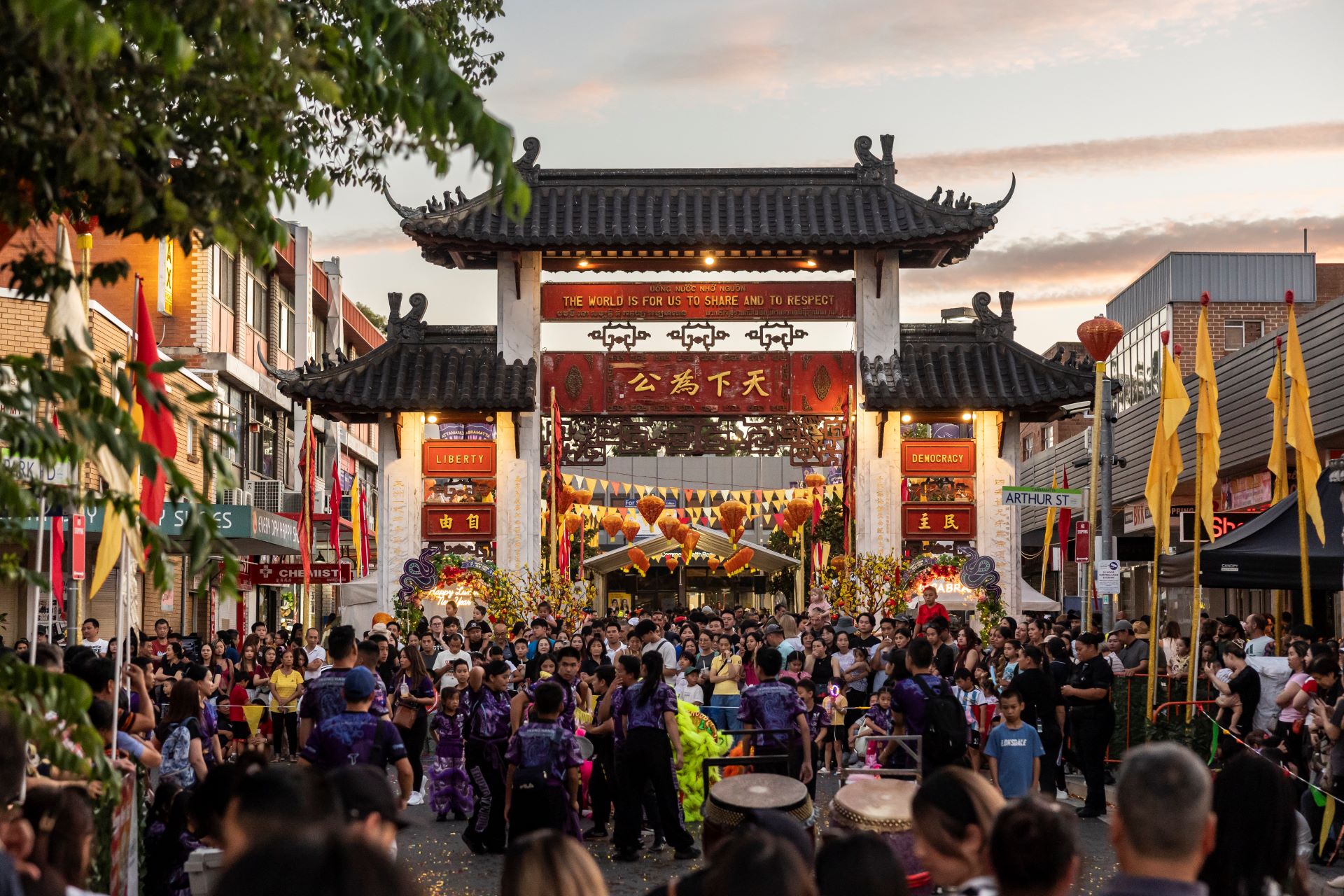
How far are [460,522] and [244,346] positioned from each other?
16.9 meters

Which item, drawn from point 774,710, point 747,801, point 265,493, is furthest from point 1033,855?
point 265,493

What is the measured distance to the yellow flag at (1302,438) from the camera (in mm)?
19062

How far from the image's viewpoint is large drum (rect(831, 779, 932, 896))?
1001 cm

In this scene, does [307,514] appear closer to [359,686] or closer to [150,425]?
[150,425]

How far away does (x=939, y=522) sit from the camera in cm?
3002

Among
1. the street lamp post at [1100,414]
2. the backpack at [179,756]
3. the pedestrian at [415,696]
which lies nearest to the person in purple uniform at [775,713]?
the pedestrian at [415,696]

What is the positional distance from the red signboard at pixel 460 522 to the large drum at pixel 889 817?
20403 millimetres

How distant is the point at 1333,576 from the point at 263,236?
17393 mm

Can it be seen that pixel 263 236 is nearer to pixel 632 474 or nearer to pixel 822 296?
pixel 822 296

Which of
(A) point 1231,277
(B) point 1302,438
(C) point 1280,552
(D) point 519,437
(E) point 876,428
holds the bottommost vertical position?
(C) point 1280,552

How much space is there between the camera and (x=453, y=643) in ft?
69.3

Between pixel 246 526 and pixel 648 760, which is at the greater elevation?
pixel 246 526

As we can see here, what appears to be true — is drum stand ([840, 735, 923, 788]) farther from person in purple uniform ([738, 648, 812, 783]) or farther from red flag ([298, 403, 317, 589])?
red flag ([298, 403, 317, 589])

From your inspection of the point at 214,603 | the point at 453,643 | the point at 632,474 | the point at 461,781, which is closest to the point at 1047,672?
the point at 461,781
